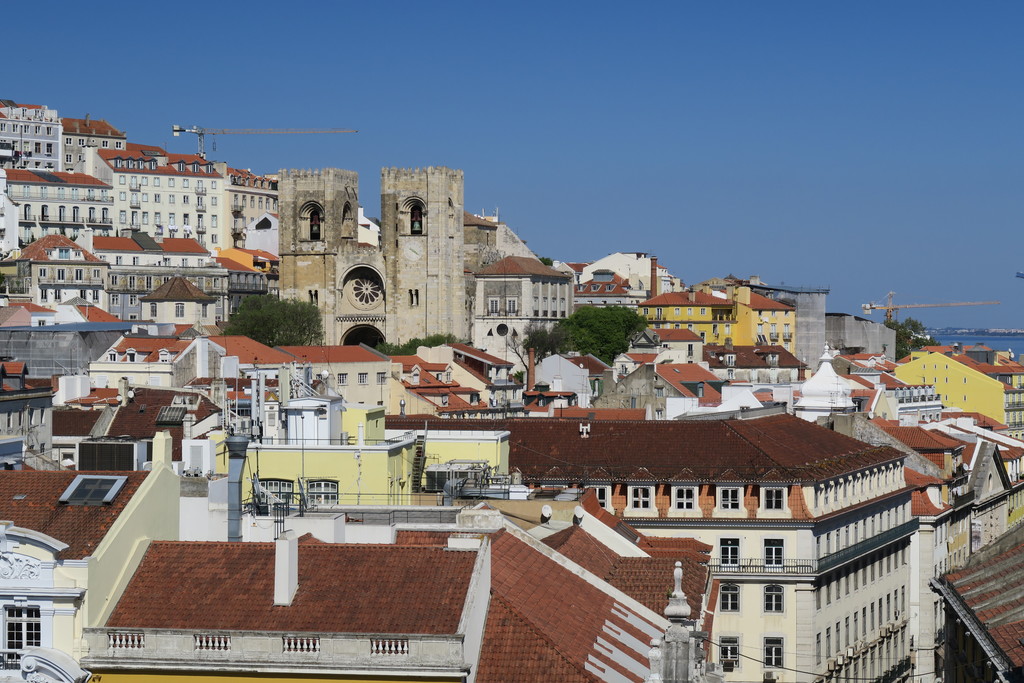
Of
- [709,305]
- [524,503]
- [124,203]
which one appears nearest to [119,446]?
[524,503]

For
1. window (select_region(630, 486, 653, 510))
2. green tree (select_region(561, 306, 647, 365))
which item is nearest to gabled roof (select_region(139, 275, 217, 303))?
green tree (select_region(561, 306, 647, 365))

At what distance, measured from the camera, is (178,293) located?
439 feet

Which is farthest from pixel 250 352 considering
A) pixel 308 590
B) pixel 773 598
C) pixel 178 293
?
pixel 308 590

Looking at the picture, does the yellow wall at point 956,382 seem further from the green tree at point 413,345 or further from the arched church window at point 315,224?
the arched church window at point 315,224

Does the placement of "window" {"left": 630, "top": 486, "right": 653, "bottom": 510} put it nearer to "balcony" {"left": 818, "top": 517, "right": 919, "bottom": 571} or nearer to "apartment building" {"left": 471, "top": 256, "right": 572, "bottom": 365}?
"balcony" {"left": 818, "top": 517, "right": 919, "bottom": 571}

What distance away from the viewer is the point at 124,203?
171625 mm

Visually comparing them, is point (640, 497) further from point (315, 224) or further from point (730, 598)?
point (315, 224)

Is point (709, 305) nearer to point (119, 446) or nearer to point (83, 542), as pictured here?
point (119, 446)

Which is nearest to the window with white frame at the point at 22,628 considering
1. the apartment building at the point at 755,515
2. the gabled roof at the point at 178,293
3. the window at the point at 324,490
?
the window at the point at 324,490

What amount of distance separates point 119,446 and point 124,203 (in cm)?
13592

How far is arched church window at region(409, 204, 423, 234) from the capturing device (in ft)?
471

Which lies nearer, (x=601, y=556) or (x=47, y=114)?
(x=601, y=556)

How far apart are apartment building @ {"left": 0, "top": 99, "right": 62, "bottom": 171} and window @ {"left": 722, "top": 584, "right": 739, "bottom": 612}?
13464 cm

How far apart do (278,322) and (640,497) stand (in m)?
82.9
